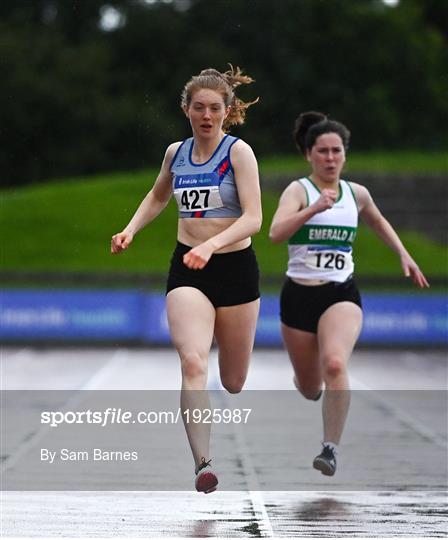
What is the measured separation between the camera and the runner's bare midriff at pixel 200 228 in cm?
764

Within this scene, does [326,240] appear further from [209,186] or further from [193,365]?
[193,365]

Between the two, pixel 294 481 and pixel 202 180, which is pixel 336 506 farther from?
pixel 202 180

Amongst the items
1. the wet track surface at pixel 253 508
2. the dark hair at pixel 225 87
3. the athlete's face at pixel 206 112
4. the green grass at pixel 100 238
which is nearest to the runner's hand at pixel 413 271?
the wet track surface at pixel 253 508

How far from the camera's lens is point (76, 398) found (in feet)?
54.2

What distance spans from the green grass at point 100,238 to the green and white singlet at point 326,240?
1025 inches

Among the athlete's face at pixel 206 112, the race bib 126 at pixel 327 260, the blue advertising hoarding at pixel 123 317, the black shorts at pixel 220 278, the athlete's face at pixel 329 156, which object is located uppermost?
the athlete's face at pixel 206 112

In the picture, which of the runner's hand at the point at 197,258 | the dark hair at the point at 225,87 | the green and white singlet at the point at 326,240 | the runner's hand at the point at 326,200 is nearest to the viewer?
the runner's hand at the point at 197,258

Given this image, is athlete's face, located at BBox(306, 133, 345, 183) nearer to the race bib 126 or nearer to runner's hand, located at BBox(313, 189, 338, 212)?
the race bib 126

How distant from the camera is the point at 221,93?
7.55 metres

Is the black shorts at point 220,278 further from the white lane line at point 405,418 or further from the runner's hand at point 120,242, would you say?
the white lane line at point 405,418

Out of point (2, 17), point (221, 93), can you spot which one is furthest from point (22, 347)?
point (2, 17)

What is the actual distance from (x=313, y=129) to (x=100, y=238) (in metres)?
30.6

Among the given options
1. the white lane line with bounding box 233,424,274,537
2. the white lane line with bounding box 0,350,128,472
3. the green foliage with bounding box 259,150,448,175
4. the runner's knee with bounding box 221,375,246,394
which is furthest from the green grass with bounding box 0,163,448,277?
the runner's knee with bounding box 221,375,246,394

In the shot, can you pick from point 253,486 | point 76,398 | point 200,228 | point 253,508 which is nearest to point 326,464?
point 253,508
